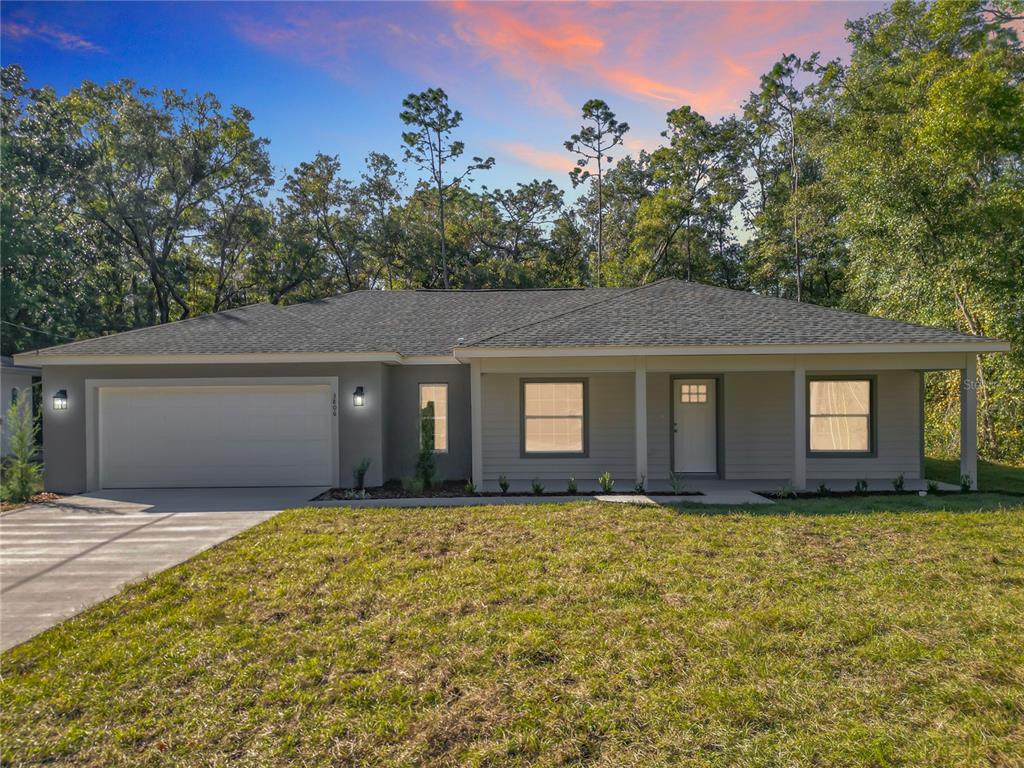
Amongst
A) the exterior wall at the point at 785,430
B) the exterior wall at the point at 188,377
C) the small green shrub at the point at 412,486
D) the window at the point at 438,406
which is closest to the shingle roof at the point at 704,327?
the exterior wall at the point at 785,430

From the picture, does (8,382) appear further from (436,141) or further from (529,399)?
(436,141)

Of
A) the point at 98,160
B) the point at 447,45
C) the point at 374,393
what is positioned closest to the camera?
the point at 447,45

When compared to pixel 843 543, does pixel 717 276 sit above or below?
above

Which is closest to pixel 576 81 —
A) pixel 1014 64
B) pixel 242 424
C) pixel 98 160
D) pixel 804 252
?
pixel 242 424

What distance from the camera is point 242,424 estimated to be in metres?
10.2

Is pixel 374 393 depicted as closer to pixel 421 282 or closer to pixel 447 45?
pixel 447 45

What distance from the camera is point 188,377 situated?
1014cm

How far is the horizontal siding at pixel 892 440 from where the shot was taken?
10.4 m

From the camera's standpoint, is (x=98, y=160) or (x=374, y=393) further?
(x=98, y=160)

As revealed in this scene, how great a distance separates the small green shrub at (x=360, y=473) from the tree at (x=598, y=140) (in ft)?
61.3

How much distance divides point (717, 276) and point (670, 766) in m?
26.4

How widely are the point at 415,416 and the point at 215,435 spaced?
3.64 meters

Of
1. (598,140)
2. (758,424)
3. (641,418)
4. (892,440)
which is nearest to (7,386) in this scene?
(641,418)

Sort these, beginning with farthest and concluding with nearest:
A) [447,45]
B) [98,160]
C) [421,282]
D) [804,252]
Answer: [421,282] < [804,252] < [98,160] < [447,45]
